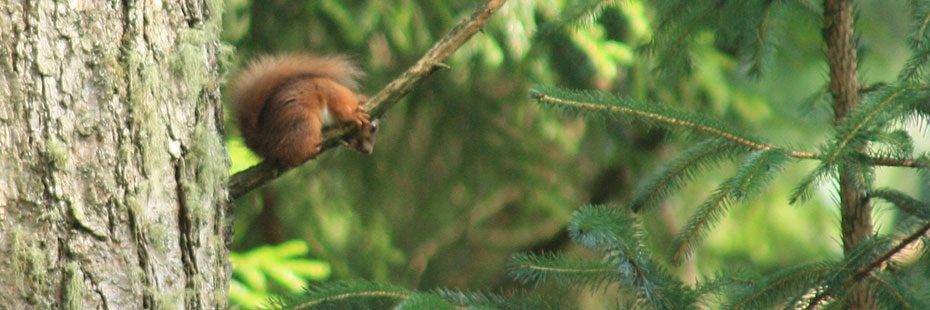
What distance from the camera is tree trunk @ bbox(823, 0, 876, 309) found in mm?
2404

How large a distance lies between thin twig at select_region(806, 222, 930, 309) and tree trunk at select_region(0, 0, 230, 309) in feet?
3.77

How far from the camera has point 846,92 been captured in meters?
2.52

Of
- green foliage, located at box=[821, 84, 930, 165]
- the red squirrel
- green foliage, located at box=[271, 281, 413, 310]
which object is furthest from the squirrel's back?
green foliage, located at box=[821, 84, 930, 165]

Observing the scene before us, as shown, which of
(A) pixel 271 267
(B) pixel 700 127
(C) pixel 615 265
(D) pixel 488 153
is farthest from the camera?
(D) pixel 488 153

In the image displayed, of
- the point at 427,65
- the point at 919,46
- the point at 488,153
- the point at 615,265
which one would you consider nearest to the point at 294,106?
the point at 427,65

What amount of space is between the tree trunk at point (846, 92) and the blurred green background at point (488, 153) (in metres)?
1.71

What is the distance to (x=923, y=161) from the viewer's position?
212 cm

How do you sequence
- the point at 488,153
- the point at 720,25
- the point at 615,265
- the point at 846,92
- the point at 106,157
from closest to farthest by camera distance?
the point at 106,157 < the point at 615,265 < the point at 846,92 < the point at 720,25 < the point at 488,153

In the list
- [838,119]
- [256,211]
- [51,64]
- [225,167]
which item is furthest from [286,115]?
[256,211]

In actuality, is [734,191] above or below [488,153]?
below

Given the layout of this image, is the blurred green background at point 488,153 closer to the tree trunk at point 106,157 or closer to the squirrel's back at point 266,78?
the squirrel's back at point 266,78

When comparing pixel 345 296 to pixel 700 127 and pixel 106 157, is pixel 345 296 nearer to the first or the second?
pixel 106 157

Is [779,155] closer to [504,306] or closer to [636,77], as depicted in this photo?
[504,306]

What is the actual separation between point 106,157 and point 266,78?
2.96 feet
